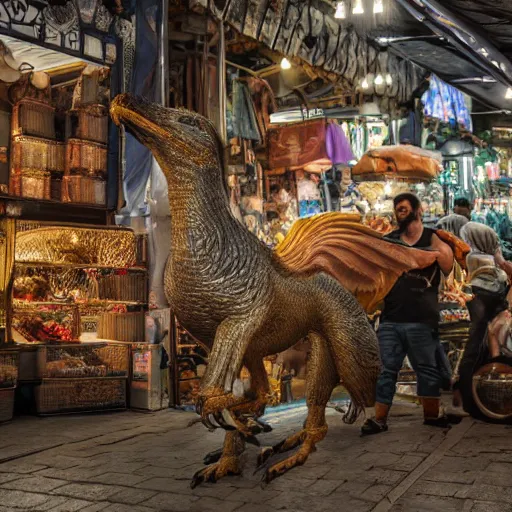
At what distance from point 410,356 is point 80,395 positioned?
3552 mm

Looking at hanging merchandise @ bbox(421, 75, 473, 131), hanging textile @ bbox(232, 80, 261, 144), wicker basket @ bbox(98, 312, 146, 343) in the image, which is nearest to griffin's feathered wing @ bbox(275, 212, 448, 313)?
wicker basket @ bbox(98, 312, 146, 343)

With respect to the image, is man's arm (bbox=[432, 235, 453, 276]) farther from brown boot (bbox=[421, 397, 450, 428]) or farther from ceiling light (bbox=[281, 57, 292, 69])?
ceiling light (bbox=[281, 57, 292, 69])

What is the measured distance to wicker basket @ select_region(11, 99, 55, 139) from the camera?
7.27 meters

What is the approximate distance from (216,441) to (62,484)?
61.0 inches

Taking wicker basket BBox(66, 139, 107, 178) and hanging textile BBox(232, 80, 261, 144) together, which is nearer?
wicker basket BBox(66, 139, 107, 178)

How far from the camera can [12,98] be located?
729 centimetres

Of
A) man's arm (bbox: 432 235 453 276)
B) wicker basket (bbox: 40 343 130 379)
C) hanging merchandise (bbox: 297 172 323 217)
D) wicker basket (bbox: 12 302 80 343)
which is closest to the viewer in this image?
man's arm (bbox: 432 235 453 276)

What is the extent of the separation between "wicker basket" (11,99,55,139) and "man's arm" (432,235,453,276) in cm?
477

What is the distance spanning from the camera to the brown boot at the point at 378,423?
5.33 m

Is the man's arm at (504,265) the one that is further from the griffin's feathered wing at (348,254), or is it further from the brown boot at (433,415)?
the griffin's feathered wing at (348,254)

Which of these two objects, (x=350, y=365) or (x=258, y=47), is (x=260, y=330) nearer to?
(x=350, y=365)

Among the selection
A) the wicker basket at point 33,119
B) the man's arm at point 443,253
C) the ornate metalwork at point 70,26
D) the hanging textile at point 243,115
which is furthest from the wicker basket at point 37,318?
the man's arm at point 443,253

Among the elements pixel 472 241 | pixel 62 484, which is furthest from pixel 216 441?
pixel 472 241

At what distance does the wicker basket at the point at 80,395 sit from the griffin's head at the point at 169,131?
385cm
